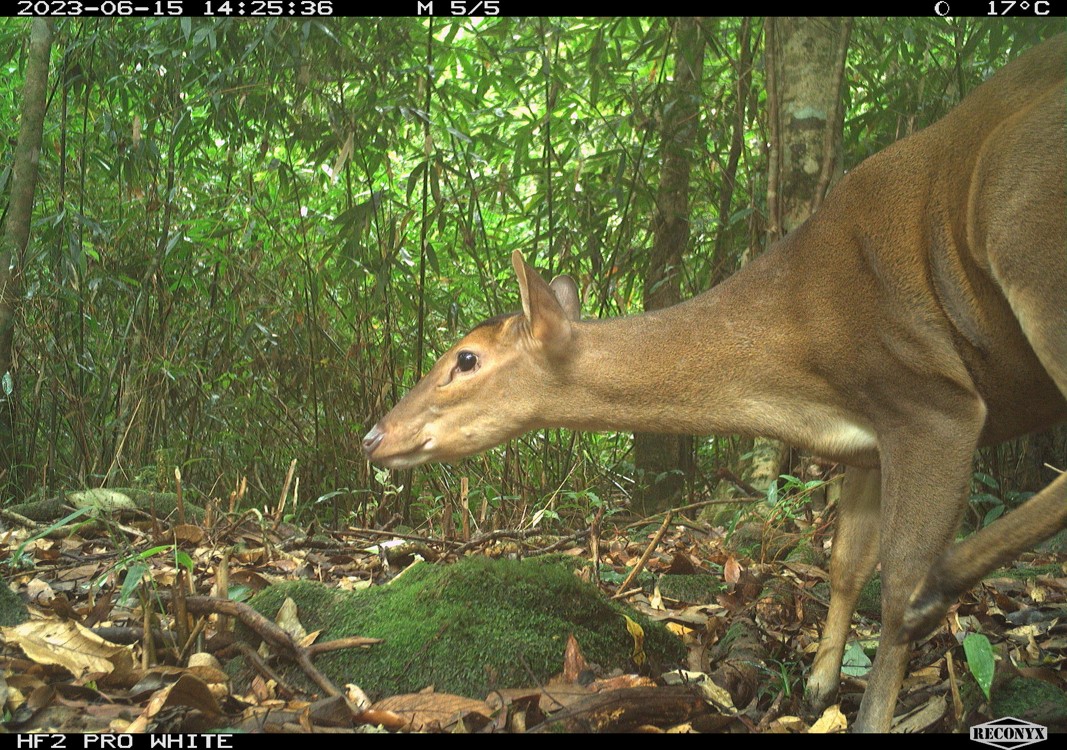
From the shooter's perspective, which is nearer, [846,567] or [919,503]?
[919,503]

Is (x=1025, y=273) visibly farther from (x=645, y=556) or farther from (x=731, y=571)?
(x=731, y=571)

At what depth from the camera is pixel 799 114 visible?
4.96 meters

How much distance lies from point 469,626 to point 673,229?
4.08 metres

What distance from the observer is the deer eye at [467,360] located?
145 inches

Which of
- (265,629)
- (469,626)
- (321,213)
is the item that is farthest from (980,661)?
(321,213)

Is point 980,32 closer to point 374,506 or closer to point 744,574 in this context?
point 744,574

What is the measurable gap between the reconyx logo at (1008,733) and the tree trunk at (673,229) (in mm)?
3594

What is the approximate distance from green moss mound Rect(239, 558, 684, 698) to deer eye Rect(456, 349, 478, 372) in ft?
2.56

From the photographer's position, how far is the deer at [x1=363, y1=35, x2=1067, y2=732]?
2830mm

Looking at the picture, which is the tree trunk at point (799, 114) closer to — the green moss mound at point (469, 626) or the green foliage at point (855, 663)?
the green foliage at point (855, 663)

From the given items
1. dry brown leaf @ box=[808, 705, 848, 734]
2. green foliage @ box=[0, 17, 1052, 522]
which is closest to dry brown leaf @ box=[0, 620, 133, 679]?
dry brown leaf @ box=[808, 705, 848, 734]

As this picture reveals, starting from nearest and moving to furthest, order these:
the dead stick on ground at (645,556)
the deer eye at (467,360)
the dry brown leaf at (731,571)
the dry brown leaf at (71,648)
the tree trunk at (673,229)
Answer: the dry brown leaf at (71,648) < the dead stick on ground at (645,556) < the deer eye at (467,360) < the dry brown leaf at (731,571) < the tree trunk at (673,229)

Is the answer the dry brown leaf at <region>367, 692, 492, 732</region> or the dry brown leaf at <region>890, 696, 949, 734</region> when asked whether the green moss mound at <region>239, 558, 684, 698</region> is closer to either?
the dry brown leaf at <region>367, 692, 492, 732</region>

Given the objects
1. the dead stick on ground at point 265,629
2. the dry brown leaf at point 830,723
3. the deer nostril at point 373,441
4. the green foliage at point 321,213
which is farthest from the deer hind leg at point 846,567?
the green foliage at point 321,213
